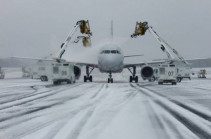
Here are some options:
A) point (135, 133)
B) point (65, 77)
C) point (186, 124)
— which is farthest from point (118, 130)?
→ point (65, 77)

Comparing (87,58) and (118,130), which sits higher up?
(87,58)

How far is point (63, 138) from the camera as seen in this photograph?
20.6ft

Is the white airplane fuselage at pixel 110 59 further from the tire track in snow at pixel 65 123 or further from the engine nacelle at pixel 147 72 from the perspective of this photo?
the tire track in snow at pixel 65 123

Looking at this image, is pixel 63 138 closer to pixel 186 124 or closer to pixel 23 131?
pixel 23 131

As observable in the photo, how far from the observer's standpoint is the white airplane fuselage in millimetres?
33906

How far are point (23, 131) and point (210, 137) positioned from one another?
4.23m

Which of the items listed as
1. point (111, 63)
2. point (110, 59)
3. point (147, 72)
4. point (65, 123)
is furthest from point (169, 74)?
point (65, 123)

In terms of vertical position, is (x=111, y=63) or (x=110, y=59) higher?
(x=110, y=59)

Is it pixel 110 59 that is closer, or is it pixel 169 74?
pixel 169 74

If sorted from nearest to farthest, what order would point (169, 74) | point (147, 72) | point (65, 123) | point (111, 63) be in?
point (65, 123) → point (169, 74) → point (111, 63) → point (147, 72)

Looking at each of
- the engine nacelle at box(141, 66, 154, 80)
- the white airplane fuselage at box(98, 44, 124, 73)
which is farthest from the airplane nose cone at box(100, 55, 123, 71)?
the engine nacelle at box(141, 66, 154, 80)

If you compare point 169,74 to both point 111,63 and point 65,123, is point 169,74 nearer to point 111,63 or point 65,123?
point 111,63

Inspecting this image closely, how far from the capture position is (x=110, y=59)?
33.8 m

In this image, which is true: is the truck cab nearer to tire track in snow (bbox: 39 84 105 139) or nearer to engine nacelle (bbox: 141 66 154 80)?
engine nacelle (bbox: 141 66 154 80)
